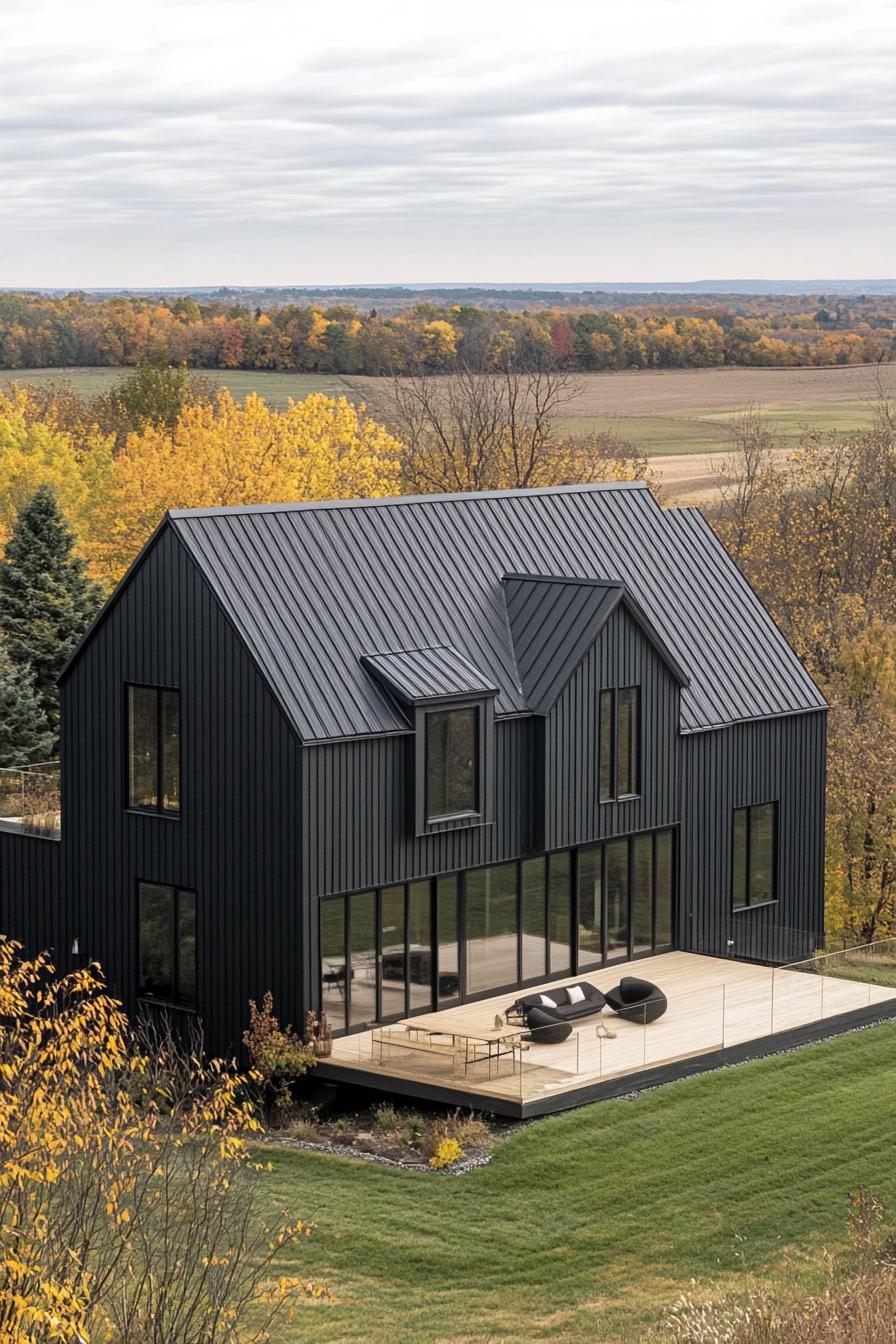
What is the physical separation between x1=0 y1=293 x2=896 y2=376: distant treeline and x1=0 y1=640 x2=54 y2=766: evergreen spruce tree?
52897 mm

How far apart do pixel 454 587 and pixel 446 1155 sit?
9.08 m

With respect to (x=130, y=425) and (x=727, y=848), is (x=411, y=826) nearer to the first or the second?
(x=727, y=848)

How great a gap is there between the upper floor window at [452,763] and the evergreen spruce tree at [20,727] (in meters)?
15.6

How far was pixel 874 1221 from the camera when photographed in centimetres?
2031

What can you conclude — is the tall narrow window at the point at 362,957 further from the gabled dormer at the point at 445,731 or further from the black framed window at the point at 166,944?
the black framed window at the point at 166,944

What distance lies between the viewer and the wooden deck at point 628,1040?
79.2 feet

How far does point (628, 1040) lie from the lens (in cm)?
2555

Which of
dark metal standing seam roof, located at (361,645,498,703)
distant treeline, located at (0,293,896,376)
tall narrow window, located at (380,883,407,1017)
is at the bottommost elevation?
tall narrow window, located at (380,883,407,1017)

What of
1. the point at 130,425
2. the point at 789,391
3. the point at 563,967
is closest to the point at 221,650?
the point at 563,967

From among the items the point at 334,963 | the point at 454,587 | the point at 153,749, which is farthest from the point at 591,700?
the point at 153,749

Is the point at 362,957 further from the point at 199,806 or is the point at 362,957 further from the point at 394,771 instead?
the point at 199,806

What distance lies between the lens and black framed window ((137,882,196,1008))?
26797mm

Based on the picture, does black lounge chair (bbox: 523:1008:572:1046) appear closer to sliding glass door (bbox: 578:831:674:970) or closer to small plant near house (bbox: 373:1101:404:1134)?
small plant near house (bbox: 373:1101:404:1134)

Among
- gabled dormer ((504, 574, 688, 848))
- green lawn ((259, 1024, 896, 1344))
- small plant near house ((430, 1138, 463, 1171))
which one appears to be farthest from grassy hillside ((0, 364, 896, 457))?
small plant near house ((430, 1138, 463, 1171))
